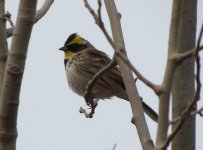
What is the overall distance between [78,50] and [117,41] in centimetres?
351

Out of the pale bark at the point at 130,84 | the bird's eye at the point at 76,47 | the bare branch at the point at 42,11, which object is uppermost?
the bare branch at the point at 42,11

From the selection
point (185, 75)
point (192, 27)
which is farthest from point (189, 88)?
point (192, 27)

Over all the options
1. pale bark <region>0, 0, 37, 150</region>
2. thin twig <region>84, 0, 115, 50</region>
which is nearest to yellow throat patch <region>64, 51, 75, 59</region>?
pale bark <region>0, 0, 37, 150</region>

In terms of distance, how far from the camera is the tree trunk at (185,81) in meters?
2.78

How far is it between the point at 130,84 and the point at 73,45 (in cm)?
362

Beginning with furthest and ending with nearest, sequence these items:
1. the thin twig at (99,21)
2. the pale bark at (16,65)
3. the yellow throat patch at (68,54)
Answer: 1. the yellow throat patch at (68,54)
2. the pale bark at (16,65)
3. the thin twig at (99,21)

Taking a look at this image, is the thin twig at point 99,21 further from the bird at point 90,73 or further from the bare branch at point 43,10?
the bird at point 90,73

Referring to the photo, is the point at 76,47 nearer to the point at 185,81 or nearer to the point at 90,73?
the point at 90,73

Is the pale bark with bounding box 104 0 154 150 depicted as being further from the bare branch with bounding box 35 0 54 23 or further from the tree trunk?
the bare branch with bounding box 35 0 54 23

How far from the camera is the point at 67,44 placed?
6.80 m

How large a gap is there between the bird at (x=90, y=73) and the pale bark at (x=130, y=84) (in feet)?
7.99

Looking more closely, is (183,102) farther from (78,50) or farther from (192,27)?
(78,50)

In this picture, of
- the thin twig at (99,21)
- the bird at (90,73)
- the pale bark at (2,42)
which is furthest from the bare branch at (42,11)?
the bird at (90,73)

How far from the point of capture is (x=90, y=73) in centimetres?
632
